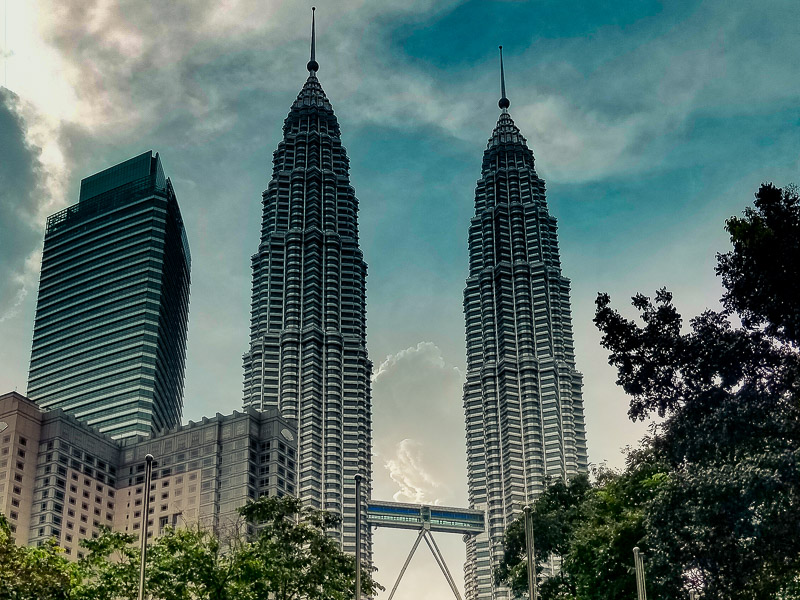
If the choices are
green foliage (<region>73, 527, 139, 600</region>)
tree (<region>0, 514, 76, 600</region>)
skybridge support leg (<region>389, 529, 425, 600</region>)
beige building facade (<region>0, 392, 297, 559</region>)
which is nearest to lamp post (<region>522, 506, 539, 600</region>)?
green foliage (<region>73, 527, 139, 600</region>)

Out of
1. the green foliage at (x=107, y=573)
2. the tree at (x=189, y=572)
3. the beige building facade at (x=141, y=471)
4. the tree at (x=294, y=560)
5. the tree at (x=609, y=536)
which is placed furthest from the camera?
the beige building facade at (x=141, y=471)

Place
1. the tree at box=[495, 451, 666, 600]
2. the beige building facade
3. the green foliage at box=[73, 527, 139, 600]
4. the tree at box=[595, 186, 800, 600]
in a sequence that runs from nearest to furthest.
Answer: the tree at box=[595, 186, 800, 600] < the green foliage at box=[73, 527, 139, 600] < the tree at box=[495, 451, 666, 600] < the beige building facade

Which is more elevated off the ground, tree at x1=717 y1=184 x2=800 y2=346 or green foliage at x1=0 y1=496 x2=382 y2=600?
tree at x1=717 y1=184 x2=800 y2=346

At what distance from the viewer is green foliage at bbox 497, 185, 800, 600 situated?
3500 centimetres

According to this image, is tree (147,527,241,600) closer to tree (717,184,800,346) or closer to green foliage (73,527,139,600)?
green foliage (73,527,139,600)

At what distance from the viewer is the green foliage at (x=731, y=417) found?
35000 mm

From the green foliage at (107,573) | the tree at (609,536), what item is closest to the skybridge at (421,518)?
the tree at (609,536)

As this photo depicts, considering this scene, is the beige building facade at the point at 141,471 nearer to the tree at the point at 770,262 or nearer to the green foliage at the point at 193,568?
the green foliage at the point at 193,568

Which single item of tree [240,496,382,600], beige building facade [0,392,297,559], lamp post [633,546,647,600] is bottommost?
lamp post [633,546,647,600]

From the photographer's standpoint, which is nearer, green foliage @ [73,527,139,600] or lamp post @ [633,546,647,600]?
lamp post @ [633,546,647,600]

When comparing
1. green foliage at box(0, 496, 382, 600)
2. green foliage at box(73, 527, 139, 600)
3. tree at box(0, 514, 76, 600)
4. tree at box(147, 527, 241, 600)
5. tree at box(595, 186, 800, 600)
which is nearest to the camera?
tree at box(595, 186, 800, 600)

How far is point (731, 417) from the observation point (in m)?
36.7

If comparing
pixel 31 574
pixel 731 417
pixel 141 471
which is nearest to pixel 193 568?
pixel 31 574

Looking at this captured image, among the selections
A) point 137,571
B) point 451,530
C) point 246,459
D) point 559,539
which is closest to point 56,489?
point 246,459
